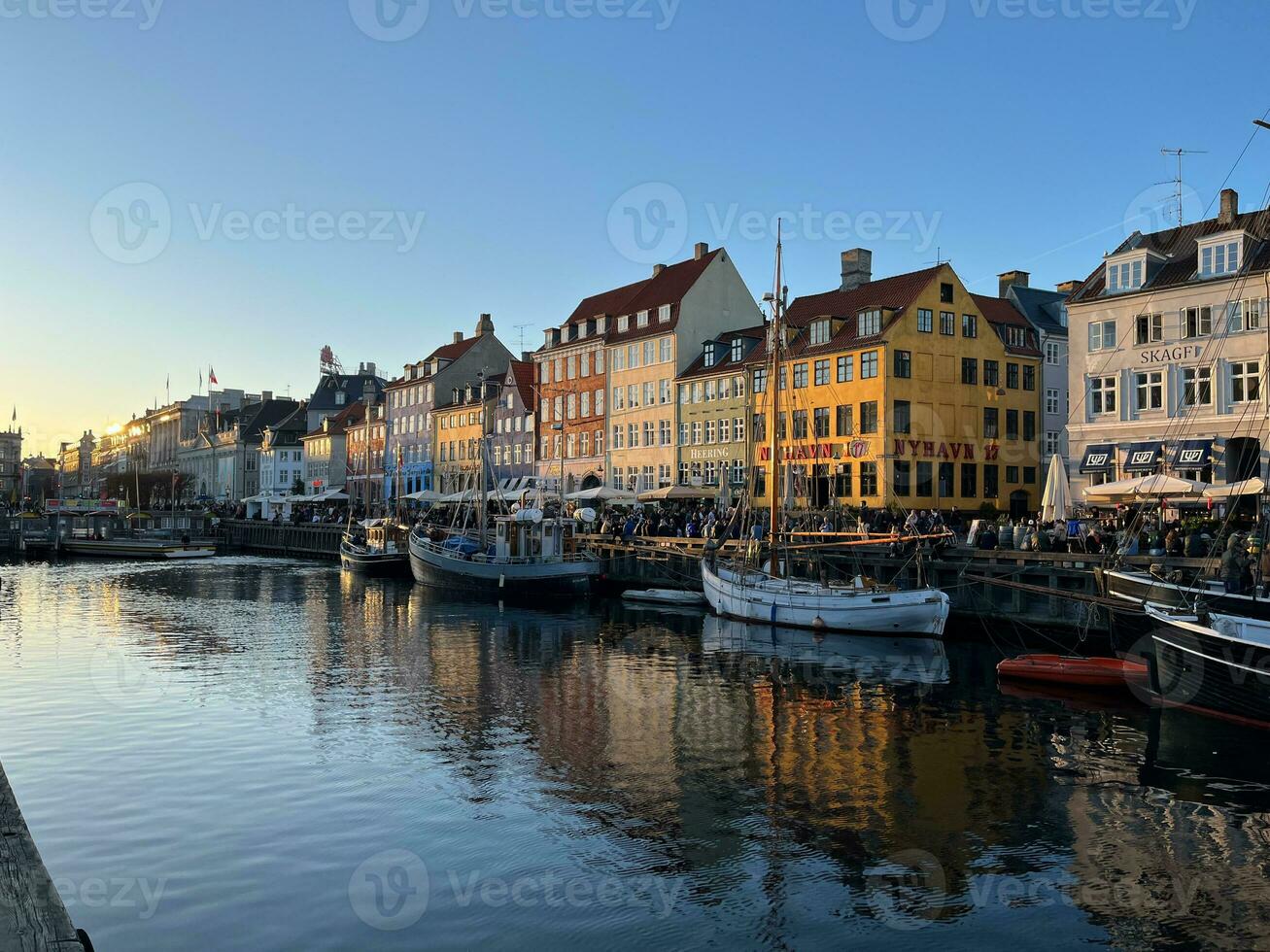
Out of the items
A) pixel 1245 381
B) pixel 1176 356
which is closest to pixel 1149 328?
pixel 1176 356

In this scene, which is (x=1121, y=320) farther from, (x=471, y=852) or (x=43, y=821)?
(x=43, y=821)

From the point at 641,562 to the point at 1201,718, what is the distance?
3318 cm

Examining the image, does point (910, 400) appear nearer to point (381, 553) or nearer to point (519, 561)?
point (519, 561)

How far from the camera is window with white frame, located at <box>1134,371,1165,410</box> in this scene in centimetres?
4694

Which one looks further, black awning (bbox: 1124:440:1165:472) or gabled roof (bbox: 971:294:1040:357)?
gabled roof (bbox: 971:294:1040:357)

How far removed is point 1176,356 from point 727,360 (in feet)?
90.6

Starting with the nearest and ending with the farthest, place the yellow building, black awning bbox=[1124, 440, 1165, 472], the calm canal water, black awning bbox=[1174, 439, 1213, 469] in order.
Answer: the calm canal water, black awning bbox=[1174, 439, 1213, 469], black awning bbox=[1124, 440, 1165, 472], the yellow building

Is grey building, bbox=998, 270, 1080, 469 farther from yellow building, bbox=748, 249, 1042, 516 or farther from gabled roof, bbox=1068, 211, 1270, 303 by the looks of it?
gabled roof, bbox=1068, 211, 1270, 303

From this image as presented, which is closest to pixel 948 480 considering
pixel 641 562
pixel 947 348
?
pixel 947 348

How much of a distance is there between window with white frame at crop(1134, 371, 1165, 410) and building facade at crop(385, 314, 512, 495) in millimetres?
63963

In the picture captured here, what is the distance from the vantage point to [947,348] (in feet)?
196

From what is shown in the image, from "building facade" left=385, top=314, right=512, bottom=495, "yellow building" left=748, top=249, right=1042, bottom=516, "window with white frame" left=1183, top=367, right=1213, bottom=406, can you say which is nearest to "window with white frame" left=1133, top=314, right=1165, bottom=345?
"window with white frame" left=1183, top=367, right=1213, bottom=406

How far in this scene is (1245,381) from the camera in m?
43.7

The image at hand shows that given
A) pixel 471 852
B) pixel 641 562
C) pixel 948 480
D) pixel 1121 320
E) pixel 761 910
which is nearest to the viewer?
pixel 761 910
